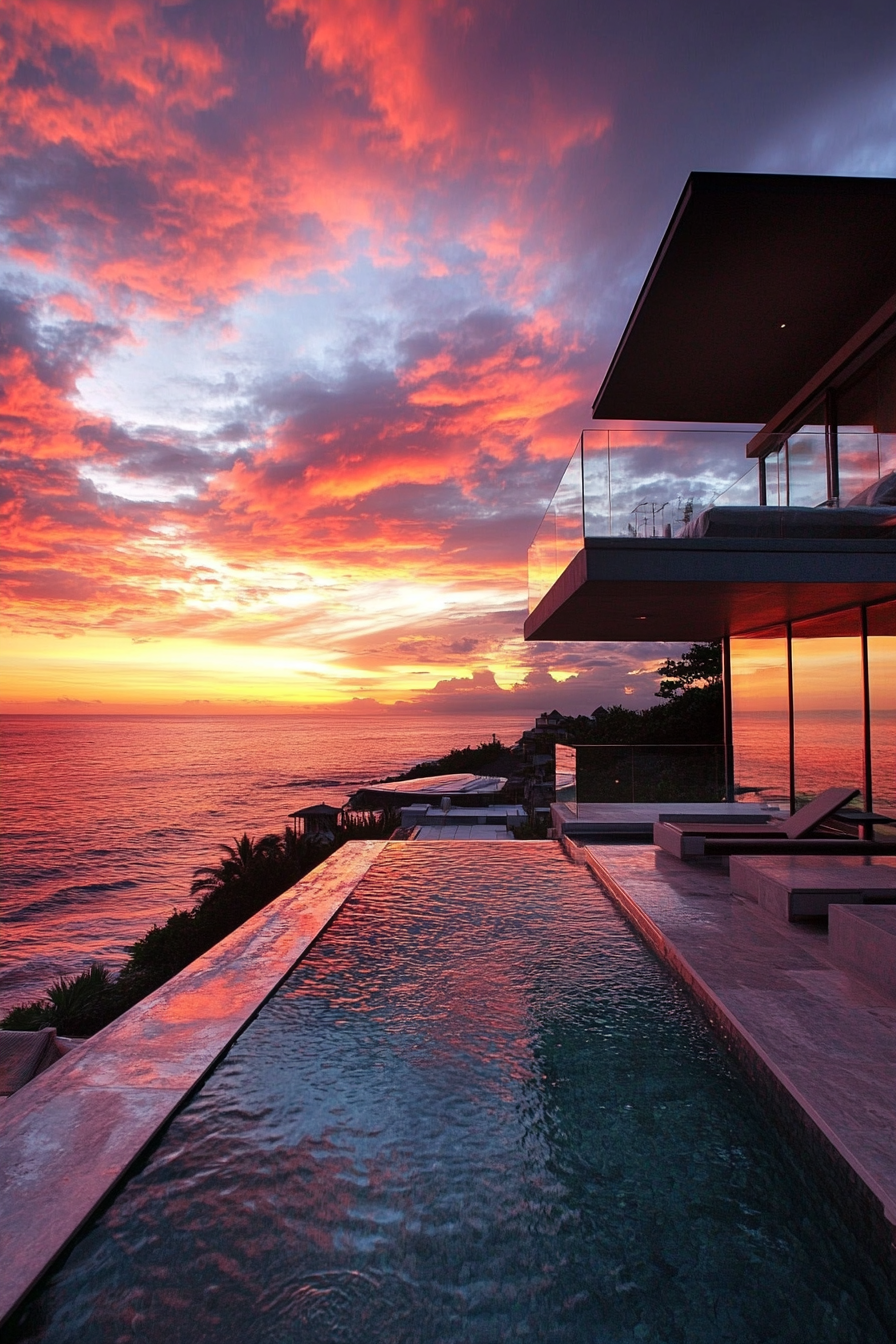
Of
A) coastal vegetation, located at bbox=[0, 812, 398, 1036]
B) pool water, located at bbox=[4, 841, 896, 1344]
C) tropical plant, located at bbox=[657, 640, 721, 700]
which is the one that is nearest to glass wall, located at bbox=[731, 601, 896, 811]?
pool water, located at bbox=[4, 841, 896, 1344]

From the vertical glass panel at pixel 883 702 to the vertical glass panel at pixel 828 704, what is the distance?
277mm

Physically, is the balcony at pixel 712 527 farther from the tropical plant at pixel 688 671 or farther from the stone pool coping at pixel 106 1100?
the tropical plant at pixel 688 671

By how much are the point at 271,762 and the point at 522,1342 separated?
8965 centimetres

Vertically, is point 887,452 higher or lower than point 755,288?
lower

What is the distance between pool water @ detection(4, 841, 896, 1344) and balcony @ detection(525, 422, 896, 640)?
5.15 meters

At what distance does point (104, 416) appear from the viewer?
50.1 ft

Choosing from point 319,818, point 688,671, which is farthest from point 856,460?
point 319,818

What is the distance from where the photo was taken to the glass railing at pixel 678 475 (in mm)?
8703

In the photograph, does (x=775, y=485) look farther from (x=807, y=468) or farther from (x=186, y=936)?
(x=186, y=936)

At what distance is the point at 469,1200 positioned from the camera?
2918mm

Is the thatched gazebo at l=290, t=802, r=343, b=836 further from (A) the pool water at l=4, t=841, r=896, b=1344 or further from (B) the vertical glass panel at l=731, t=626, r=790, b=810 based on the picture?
(A) the pool water at l=4, t=841, r=896, b=1344

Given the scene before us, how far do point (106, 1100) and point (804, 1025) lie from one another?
365 cm

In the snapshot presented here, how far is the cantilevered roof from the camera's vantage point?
27.6ft

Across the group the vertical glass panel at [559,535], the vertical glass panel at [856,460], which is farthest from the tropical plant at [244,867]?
the vertical glass panel at [856,460]
